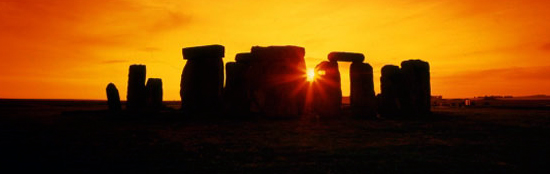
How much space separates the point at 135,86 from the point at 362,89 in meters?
10.1

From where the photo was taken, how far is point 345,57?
1692cm

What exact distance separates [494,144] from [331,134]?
347cm

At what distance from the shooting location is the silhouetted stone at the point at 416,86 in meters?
18.0

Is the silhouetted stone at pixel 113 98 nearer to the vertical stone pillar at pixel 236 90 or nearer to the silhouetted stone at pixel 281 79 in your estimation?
the vertical stone pillar at pixel 236 90

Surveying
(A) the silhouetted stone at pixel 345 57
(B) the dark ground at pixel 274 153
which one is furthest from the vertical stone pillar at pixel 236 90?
(B) the dark ground at pixel 274 153

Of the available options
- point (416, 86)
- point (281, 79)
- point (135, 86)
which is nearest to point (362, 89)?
point (416, 86)

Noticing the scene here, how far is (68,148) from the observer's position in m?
7.15

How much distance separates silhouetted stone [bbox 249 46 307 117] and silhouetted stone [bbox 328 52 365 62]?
1546mm

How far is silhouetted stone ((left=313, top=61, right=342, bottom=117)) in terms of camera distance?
1636 centimetres

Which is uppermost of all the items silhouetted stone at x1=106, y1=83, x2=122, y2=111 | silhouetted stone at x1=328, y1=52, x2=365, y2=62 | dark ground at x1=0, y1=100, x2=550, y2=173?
silhouetted stone at x1=328, y1=52, x2=365, y2=62

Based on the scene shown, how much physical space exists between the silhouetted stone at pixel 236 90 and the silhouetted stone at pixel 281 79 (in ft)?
2.63

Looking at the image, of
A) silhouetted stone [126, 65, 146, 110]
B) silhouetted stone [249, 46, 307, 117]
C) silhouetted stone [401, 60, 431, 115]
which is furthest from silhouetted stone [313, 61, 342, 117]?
silhouetted stone [126, 65, 146, 110]

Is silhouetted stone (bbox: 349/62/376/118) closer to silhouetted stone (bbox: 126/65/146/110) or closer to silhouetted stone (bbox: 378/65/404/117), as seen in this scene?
silhouetted stone (bbox: 378/65/404/117)

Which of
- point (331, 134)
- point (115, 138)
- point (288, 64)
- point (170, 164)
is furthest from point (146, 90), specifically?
point (170, 164)
